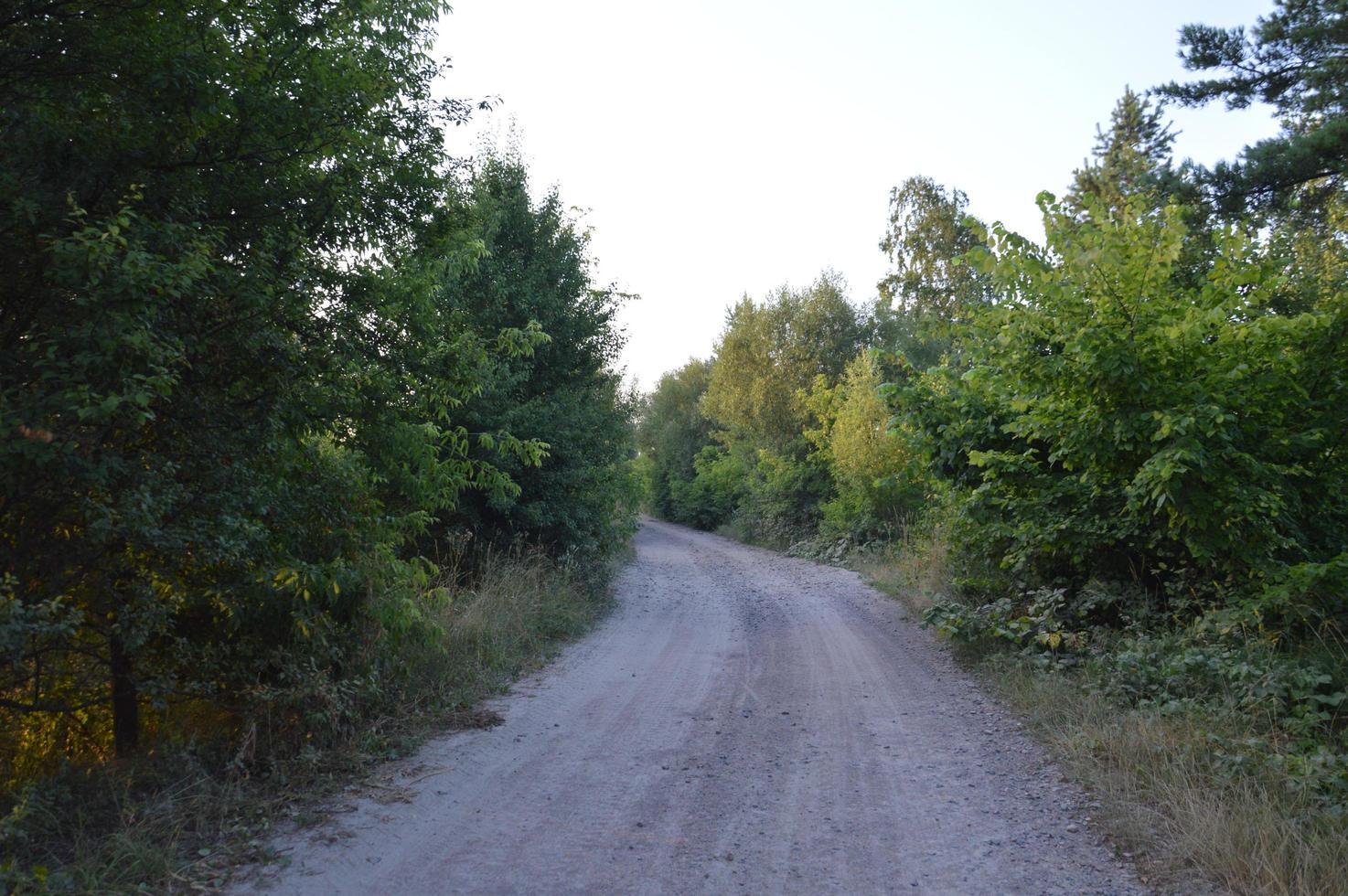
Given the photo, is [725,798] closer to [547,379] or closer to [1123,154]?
[547,379]

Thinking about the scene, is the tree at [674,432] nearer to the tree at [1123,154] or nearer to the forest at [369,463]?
the tree at [1123,154]

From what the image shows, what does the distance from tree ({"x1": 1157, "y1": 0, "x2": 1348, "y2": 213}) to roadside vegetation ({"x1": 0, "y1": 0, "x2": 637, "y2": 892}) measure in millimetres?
11002

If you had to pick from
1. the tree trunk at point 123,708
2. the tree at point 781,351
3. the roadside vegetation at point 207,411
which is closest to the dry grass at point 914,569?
the roadside vegetation at point 207,411

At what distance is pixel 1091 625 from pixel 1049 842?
4.44 m

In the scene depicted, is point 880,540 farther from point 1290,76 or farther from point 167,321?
point 167,321

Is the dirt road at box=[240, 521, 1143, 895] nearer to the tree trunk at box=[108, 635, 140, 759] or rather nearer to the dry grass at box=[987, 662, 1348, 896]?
the dry grass at box=[987, 662, 1348, 896]

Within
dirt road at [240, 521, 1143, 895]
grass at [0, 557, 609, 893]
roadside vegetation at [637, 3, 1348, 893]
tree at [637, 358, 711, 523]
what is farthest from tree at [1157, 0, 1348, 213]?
tree at [637, 358, 711, 523]

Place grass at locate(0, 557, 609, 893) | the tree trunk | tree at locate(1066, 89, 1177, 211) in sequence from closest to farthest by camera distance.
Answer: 1. grass at locate(0, 557, 609, 893)
2. the tree trunk
3. tree at locate(1066, 89, 1177, 211)

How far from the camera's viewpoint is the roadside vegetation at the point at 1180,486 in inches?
214

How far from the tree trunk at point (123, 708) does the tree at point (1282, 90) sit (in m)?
14.2

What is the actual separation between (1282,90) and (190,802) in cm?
1565

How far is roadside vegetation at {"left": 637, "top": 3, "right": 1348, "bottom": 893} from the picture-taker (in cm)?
543

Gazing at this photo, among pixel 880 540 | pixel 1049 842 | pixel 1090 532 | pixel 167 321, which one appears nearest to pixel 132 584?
pixel 167 321

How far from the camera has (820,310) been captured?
1377 inches
